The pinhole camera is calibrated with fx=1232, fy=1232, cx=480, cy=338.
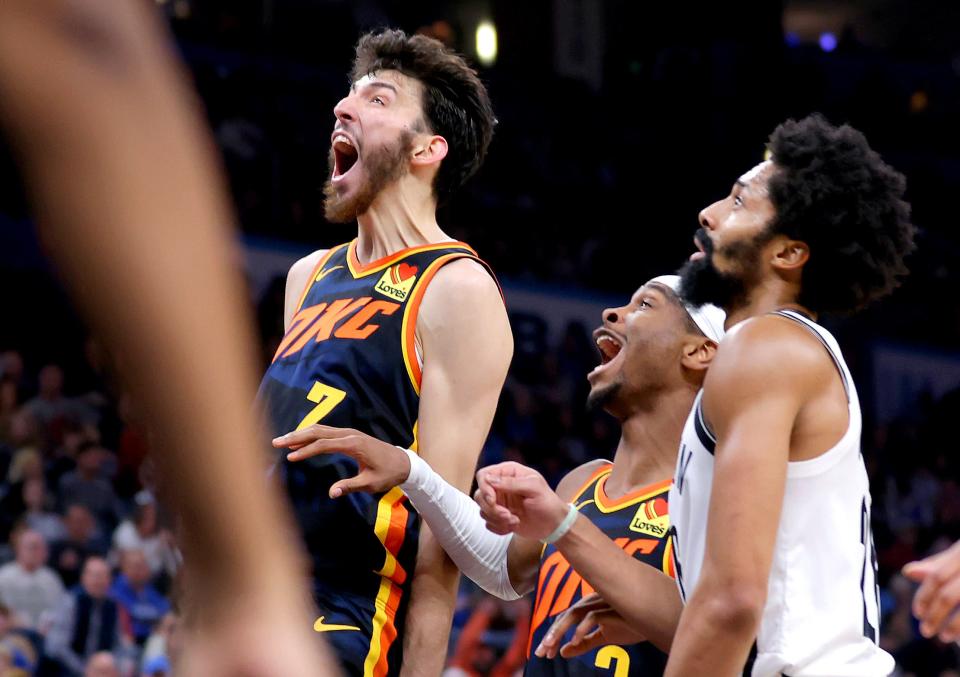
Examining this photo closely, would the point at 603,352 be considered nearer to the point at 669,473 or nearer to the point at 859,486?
the point at 669,473

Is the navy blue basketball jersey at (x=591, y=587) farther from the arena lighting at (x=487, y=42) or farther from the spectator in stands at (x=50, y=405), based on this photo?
the arena lighting at (x=487, y=42)

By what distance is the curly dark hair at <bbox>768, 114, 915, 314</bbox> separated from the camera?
2896mm

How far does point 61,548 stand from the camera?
739 cm

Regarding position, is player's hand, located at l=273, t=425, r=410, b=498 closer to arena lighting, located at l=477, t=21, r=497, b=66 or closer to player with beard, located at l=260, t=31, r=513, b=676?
player with beard, located at l=260, t=31, r=513, b=676

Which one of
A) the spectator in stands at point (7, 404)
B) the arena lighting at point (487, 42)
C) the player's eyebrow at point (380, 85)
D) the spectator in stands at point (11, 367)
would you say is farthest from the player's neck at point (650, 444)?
the arena lighting at point (487, 42)

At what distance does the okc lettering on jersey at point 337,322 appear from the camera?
3420 millimetres

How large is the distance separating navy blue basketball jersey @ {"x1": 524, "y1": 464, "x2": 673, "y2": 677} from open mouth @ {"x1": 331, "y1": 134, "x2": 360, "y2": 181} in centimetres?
125

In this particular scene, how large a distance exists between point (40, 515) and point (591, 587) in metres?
5.22

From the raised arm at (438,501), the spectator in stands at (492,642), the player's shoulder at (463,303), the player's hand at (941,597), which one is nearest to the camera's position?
the player's hand at (941,597)

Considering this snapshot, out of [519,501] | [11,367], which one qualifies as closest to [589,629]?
[519,501]

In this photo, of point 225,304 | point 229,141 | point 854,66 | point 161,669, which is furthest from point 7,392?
point 854,66

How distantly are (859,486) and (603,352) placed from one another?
59.4 inches

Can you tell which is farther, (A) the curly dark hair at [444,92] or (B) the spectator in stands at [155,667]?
(B) the spectator in stands at [155,667]

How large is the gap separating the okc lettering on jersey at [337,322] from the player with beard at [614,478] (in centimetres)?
46
